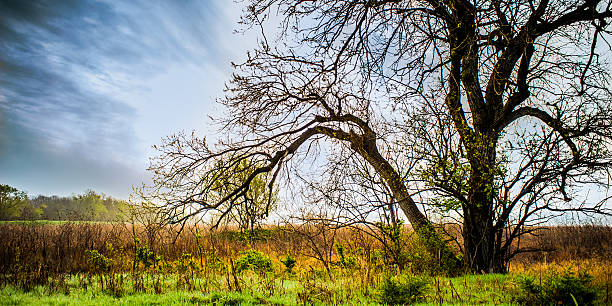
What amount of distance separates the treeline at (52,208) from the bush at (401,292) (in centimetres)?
688

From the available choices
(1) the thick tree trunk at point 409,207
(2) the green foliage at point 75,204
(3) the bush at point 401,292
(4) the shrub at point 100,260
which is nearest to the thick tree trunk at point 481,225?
(1) the thick tree trunk at point 409,207

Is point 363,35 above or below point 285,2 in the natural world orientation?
below

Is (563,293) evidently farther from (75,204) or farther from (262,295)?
(75,204)

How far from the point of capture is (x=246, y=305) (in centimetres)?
462

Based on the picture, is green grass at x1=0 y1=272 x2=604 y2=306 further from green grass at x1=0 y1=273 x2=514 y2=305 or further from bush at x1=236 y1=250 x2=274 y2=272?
bush at x1=236 y1=250 x2=274 y2=272

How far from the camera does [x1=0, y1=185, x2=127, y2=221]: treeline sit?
17531 mm

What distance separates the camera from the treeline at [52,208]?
17531 mm

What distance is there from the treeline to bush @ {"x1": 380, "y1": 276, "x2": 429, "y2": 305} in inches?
271

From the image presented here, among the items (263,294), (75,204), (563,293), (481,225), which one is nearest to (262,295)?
(263,294)

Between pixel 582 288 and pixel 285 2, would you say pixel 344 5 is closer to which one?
pixel 285 2

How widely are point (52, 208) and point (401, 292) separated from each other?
4540 cm

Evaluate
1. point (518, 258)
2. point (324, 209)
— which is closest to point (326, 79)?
point (324, 209)

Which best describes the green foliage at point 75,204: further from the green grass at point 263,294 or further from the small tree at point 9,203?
the green grass at point 263,294

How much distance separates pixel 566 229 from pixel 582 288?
664 inches
